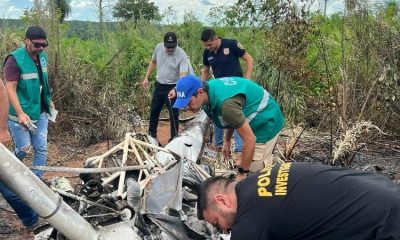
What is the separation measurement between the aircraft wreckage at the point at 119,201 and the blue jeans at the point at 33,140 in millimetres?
1110

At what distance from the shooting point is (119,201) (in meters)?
3.06

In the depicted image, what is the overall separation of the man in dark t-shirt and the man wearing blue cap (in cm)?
144

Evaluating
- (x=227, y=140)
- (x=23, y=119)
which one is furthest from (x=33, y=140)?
(x=227, y=140)

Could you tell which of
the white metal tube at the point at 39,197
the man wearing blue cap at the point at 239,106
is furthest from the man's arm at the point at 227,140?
the white metal tube at the point at 39,197

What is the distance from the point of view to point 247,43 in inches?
436

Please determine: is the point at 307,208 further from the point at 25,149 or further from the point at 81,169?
the point at 25,149

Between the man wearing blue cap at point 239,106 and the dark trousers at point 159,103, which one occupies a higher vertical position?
the man wearing blue cap at point 239,106

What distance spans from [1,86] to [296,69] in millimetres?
6236

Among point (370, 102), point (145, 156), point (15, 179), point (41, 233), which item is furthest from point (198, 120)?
point (15, 179)

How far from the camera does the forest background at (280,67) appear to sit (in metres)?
6.75

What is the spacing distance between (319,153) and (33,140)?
366cm

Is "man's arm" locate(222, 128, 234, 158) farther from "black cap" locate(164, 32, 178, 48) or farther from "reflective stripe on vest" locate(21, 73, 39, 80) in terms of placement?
"black cap" locate(164, 32, 178, 48)

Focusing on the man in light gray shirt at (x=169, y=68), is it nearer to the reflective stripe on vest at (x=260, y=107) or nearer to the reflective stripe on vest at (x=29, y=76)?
the reflective stripe on vest at (x=29, y=76)

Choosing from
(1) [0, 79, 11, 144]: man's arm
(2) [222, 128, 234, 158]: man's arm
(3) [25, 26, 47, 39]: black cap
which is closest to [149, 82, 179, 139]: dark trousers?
(2) [222, 128, 234, 158]: man's arm
